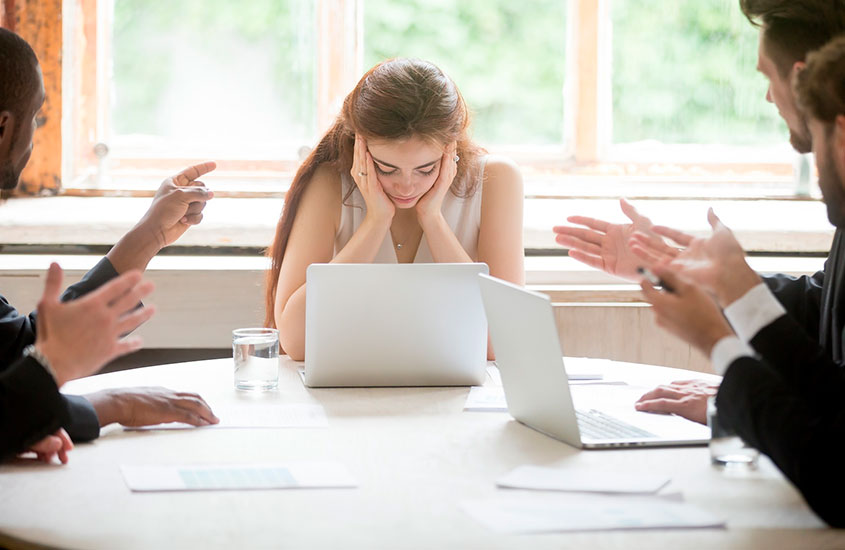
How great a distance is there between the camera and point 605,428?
60.7 inches

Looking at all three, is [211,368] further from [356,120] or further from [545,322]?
[545,322]

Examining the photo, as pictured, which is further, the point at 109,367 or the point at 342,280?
the point at 109,367

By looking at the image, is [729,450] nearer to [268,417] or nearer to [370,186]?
[268,417]

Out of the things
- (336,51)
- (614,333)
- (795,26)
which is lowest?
(614,333)

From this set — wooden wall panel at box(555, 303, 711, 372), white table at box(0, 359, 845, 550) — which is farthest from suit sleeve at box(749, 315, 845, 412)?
wooden wall panel at box(555, 303, 711, 372)

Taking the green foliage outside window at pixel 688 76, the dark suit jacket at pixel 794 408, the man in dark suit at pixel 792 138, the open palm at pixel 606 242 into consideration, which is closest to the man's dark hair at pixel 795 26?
the man in dark suit at pixel 792 138

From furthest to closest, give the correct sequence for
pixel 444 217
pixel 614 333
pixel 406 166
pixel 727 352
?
1. pixel 614 333
2. pixel 444 217
3. pixel 406 166
4. pixel 727 352

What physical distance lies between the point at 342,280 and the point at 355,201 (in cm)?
72

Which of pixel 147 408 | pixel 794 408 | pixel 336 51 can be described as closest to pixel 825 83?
pixel 794 408

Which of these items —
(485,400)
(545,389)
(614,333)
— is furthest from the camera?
(614,333)

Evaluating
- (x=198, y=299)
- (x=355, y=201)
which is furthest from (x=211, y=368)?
(x=198, y=299)

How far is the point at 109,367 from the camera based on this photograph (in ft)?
10.2

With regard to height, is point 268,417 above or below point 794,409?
below

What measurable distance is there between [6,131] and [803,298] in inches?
57.7
